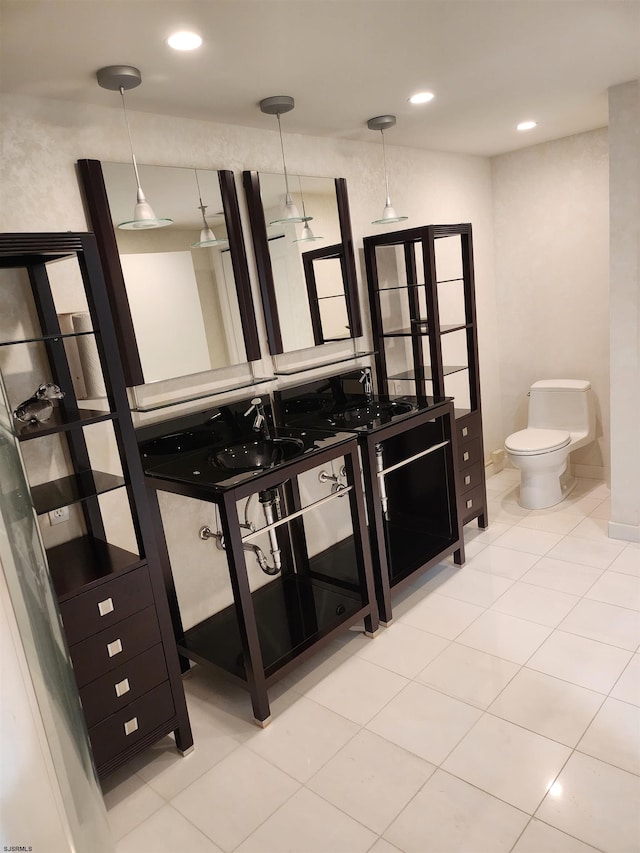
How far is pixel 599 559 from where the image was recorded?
9.73ft

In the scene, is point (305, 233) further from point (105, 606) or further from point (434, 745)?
point (434, 745)

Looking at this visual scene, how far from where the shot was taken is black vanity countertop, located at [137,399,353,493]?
6.97 ft

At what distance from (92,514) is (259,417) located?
0.82 m

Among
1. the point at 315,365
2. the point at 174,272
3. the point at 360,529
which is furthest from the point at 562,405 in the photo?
the point at 174,272

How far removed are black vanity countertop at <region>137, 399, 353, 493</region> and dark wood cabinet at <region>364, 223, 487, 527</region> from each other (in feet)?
2.95

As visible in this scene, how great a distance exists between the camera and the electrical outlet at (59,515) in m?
1.99

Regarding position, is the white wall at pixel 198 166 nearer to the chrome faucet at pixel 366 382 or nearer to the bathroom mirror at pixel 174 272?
the bathroom mirror at pixel 174 272

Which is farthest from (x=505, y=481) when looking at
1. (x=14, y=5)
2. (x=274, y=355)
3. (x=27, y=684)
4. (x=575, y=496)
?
(x=27, y=684)

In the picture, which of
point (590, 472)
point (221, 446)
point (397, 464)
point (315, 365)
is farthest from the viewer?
point (590, 472)

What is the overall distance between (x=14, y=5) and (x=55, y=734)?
5.27 ft

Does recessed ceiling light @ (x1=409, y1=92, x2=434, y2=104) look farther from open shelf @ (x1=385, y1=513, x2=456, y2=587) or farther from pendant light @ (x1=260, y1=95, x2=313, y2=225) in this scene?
open shelf @ (x1=385, y1=513, x2=456, y2=587)

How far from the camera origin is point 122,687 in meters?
1.81

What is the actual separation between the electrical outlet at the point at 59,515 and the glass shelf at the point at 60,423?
0.34 meters

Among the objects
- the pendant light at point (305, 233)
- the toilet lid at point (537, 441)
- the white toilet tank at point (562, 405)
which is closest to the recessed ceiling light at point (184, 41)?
A: the pendant light at point (305, 233)
